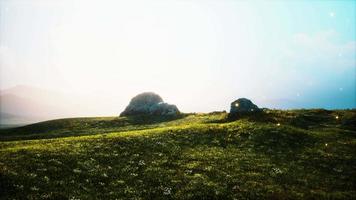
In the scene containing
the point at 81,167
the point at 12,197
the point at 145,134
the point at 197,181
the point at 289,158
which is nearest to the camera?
the point at 12,197

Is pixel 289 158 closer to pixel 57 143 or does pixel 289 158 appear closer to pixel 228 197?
pixel 228 197

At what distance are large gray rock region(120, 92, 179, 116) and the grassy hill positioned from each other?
100ft

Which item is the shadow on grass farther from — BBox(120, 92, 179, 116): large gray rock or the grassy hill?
the grassy hill

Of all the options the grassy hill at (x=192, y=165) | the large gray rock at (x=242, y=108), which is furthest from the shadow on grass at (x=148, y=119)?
the grassy hill at (x=192, y=165)

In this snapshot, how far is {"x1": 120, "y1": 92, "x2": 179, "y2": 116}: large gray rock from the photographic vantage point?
83.7 meters

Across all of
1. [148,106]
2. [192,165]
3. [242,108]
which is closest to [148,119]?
[148,106]

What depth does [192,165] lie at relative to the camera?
3412cm

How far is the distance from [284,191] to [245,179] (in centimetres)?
358

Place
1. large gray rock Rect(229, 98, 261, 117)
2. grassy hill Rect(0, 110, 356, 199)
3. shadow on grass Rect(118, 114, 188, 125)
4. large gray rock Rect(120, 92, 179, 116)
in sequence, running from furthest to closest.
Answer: large gray rock Rect(120, 92, 179, 116) < shadow on grass Rect(118, 114, 188, 125) < large gray rock Rect(229, 98, 261, 117) < grassy hill Rect(0, 110, 356, 199)

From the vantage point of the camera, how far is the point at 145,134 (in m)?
Result: 48.1

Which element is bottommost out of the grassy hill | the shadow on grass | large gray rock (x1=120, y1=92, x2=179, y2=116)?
the grassy hill

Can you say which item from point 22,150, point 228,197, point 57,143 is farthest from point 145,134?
point 228,197

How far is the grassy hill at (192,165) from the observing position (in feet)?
87.7

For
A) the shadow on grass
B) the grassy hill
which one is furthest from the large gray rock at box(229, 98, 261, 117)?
the shadow on grass
